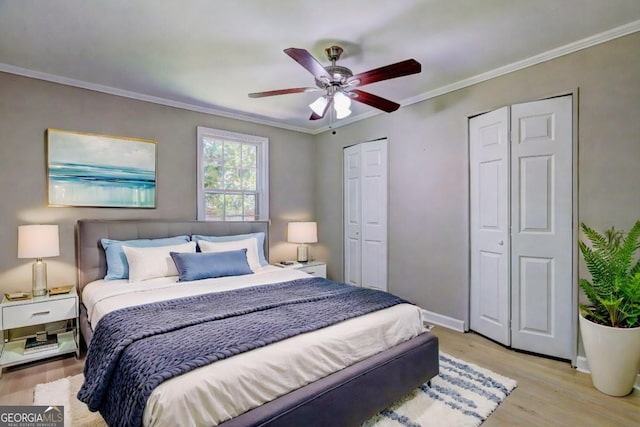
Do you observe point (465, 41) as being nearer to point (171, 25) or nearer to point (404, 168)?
point (404, 168)

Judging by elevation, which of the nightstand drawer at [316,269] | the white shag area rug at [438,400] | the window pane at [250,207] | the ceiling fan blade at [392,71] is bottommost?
the white shag area rug at [438,400]

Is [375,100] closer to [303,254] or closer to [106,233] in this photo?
[303,254]

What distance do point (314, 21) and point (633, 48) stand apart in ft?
7.47

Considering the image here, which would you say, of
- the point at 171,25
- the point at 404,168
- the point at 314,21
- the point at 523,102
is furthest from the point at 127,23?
the point at 523,102

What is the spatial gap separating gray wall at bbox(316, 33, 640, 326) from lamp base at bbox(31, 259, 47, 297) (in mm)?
3247

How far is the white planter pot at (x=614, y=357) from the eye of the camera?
6.88 feet

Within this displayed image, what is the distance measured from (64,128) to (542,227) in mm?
4473

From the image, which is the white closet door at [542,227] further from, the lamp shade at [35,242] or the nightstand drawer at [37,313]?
the lamp shade at [35,242]

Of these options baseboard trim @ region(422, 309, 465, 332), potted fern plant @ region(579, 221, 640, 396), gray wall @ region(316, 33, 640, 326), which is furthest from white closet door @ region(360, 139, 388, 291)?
potted fern plant @ region(579, 221, 640, 396)

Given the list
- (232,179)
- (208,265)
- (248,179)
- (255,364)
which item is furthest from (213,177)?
(255,364)

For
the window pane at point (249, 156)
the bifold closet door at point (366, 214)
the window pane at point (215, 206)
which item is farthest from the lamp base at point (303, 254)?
the window pane at point (249, 156)

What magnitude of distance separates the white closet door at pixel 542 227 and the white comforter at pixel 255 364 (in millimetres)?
1241

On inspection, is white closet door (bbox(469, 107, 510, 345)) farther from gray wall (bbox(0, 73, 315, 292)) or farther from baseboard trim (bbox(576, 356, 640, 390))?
gray wall (bbox(0, 73, 315, 292))

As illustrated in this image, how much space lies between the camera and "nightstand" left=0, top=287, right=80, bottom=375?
2.49 meters
